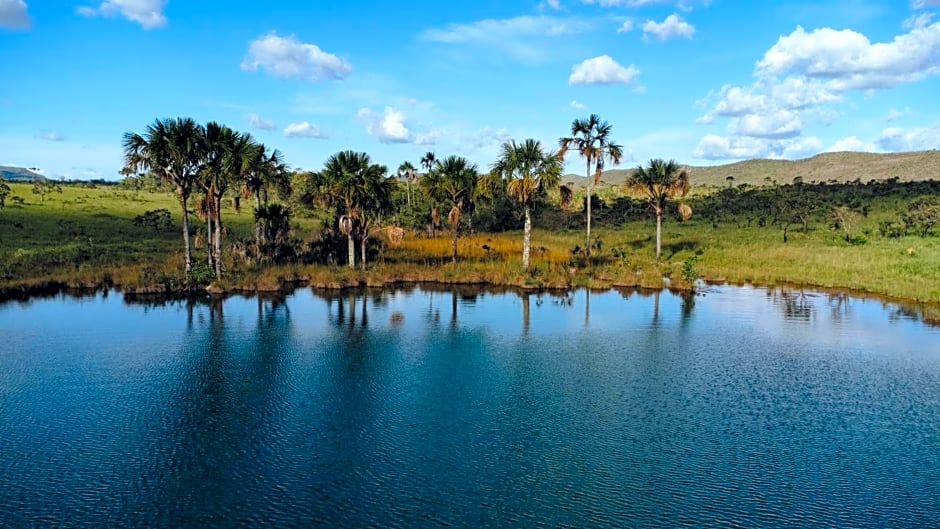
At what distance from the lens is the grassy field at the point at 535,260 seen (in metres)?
41.9

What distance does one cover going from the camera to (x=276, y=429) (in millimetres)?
16578

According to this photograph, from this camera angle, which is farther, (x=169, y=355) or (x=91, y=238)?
(x=91, y=238)

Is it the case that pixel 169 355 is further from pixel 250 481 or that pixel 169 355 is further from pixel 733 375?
pixel 733 375

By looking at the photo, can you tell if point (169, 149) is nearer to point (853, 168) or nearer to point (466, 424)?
point (466, 424)

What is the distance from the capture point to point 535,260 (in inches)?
2002

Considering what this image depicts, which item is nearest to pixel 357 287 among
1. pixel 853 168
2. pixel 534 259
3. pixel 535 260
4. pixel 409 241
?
pixel 535 260

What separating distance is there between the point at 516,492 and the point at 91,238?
60.2 meters

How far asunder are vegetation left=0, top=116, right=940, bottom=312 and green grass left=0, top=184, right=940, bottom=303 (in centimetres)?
14

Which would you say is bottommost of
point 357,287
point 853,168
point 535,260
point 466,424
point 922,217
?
point 466,424

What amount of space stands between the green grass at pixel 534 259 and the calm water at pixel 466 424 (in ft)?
38.7

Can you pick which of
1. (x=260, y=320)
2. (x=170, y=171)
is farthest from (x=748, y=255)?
(x=170, y=171)

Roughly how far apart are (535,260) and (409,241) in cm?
1477

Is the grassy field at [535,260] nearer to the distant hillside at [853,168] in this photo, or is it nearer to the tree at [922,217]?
the tree at [922,217]

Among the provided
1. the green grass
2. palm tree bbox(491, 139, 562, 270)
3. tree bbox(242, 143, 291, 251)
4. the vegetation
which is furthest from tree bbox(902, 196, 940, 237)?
tree bbox(242, 143, 291, 251)
